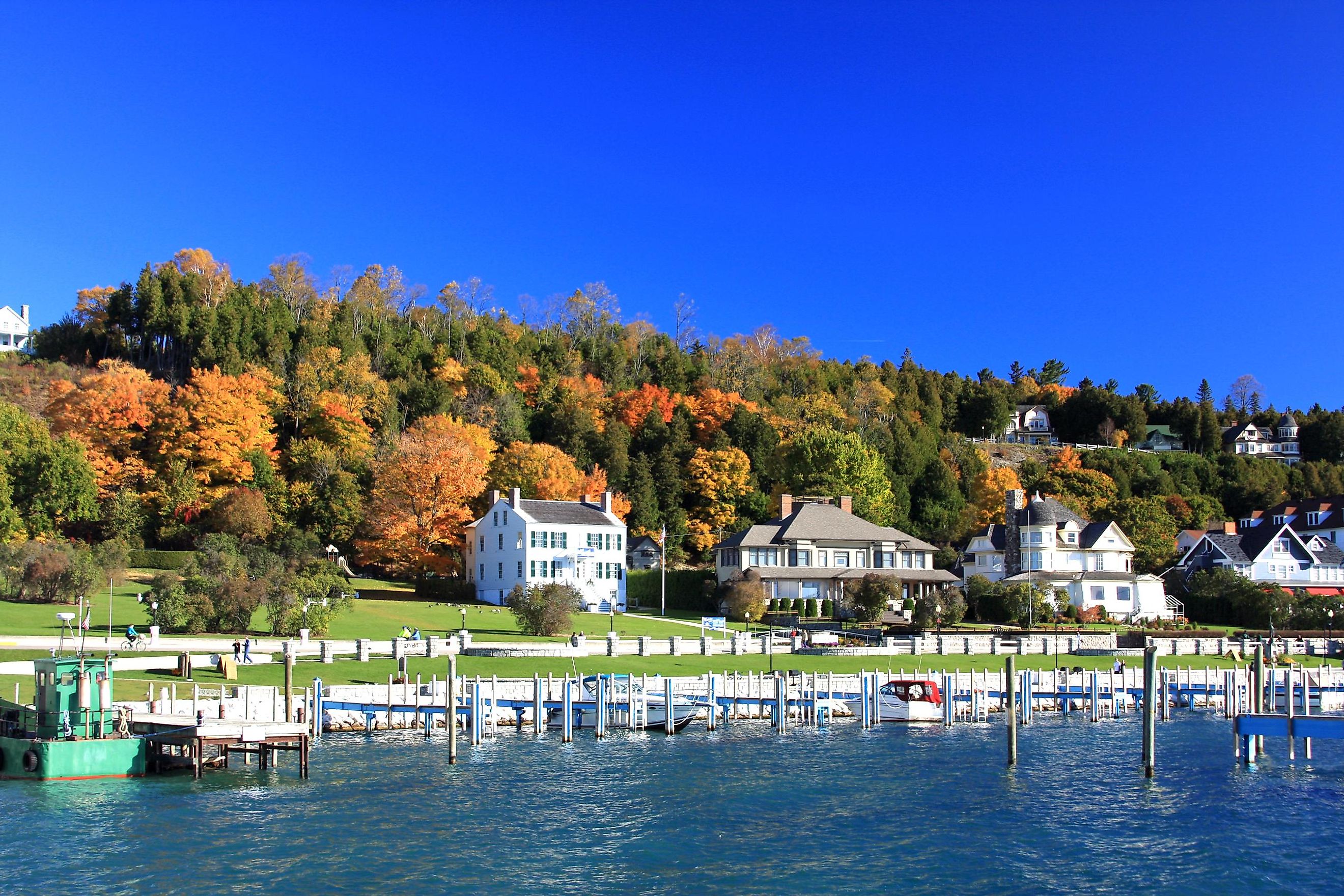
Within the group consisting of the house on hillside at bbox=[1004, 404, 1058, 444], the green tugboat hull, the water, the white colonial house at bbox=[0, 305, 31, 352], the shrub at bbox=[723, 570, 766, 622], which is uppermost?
the white colonial house at bbox=[0, 305, 31, 352]

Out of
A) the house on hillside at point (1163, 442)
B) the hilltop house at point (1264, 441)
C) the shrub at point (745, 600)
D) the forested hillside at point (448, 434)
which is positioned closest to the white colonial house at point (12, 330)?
the forested hillside at point (448, 434)

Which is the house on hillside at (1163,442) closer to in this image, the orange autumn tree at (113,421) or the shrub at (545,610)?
the shrub at (545,610)

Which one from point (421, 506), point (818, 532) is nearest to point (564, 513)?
point (421, 506)

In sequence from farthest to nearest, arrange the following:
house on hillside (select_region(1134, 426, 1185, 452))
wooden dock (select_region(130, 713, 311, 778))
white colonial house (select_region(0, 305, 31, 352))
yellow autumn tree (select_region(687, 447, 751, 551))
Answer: house on hillside (select_region(1134, 426, 1185, 452)), white colonial house (select_region(0, 305, 31, 352)), yellow autumn tree (select_region(687, 447, 751, 551)), wooden dock (select_region(130, 713, 311, 778))

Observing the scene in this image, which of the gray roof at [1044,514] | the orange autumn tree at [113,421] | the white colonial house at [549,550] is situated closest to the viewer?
the white colonial house at [549,550]

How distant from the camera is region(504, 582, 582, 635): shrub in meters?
63.9

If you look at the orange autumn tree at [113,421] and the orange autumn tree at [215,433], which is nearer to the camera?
the orange autumn tree at [113,421]

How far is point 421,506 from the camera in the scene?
91.7m

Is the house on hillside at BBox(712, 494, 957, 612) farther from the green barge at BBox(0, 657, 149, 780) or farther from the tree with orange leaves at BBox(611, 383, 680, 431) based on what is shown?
the green barge at BBox(0, 657, 149, 780)

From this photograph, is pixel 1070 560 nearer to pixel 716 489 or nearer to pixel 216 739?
pixel 716 489

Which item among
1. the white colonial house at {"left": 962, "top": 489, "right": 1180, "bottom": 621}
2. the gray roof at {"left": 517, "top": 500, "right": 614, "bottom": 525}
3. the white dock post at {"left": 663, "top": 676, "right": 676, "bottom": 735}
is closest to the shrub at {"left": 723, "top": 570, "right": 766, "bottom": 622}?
the gray roof at {"left": 517, "top": 500, "right": 614, "bottom": 525}

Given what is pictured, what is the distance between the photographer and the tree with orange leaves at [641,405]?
391 feet

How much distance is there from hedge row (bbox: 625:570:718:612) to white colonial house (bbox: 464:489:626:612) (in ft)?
6.69

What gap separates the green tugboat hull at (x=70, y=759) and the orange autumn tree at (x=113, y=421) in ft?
192
